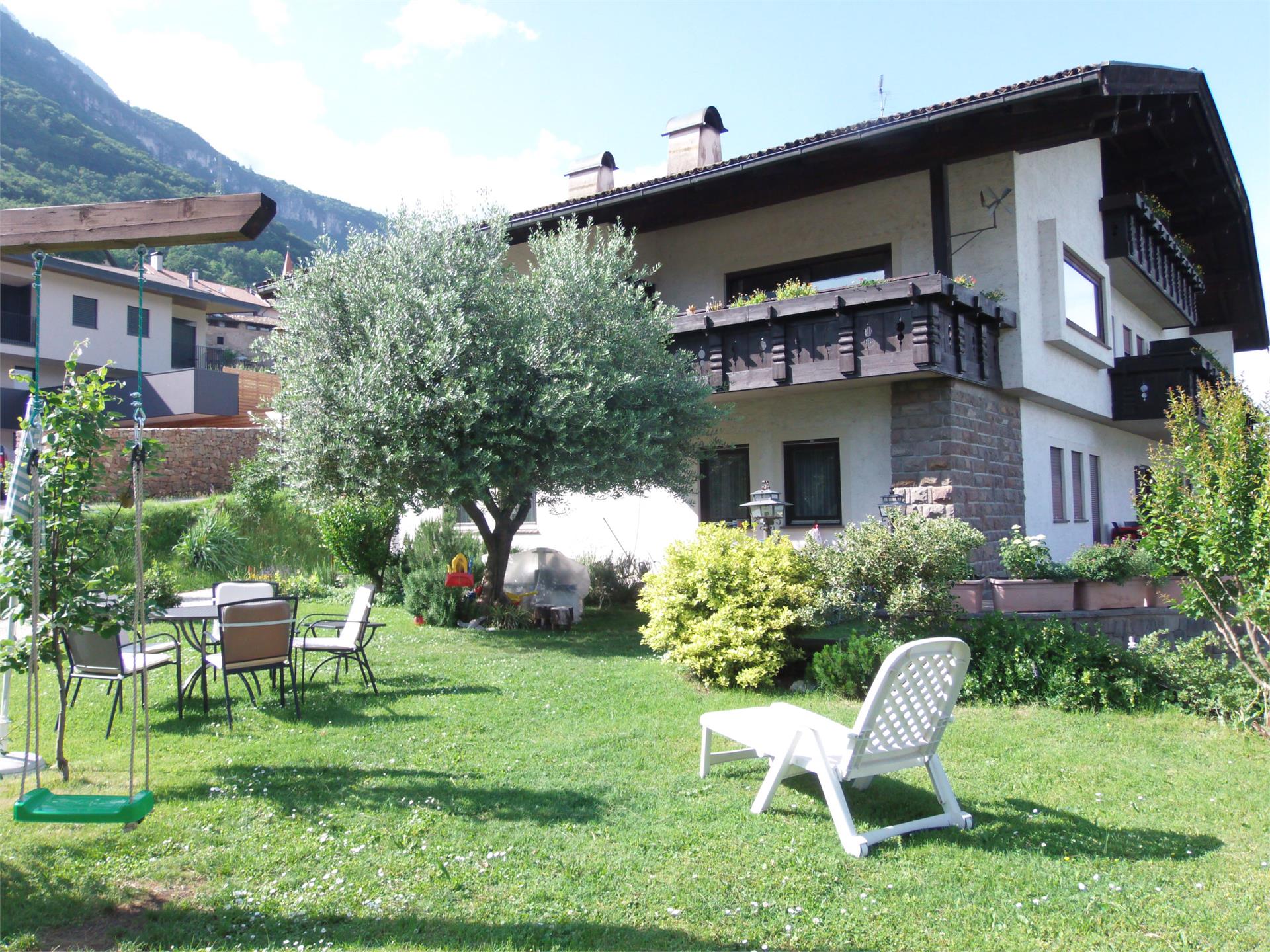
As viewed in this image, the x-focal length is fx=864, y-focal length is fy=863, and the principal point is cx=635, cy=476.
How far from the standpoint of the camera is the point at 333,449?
10.3 metres

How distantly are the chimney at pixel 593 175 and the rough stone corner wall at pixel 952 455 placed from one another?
8.44m

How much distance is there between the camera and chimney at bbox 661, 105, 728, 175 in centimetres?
1616

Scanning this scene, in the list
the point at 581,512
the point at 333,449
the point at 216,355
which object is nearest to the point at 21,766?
the point at 333,449

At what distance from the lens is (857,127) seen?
36.7 feet

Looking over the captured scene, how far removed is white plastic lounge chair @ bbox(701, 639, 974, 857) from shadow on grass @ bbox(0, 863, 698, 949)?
131 centimetres

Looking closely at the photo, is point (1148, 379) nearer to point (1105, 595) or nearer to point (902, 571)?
point (1105, 595)

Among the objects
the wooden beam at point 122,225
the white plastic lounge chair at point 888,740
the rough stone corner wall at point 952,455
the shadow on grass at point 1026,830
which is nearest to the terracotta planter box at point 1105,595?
the rough stone corner wall at point 952,455

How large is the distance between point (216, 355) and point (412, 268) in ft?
129

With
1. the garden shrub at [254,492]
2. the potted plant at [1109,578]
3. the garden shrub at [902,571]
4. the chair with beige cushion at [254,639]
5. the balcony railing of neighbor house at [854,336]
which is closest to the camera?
the chair with beige cushion at [254,639]

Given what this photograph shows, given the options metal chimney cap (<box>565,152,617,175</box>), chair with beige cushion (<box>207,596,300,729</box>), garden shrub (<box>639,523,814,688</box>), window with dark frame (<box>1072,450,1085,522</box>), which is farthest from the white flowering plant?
metal chimney cap (<box>565,152,617,175</box>)

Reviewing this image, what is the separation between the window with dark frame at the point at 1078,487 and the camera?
15333 mm

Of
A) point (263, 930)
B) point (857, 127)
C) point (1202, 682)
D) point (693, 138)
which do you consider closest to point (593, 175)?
point (693, 138)

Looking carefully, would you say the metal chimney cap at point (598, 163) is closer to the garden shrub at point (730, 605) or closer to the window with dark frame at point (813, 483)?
the window with dark frame at point (813, 483)

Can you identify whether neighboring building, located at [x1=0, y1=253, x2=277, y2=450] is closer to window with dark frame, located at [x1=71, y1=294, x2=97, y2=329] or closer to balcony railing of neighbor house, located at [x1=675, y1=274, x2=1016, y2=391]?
window with dark frame, located at [x1=71, y1=294, x2=97, y2=329]
